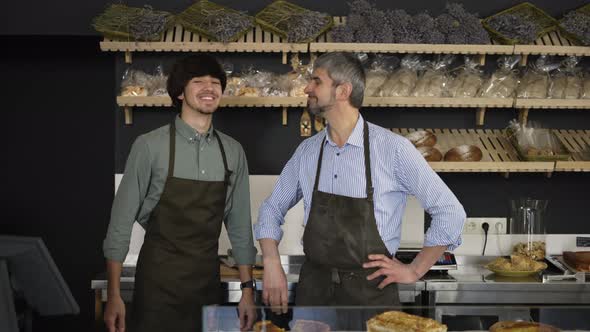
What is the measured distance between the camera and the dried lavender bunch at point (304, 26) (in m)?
4.37

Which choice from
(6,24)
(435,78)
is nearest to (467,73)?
(435,78)

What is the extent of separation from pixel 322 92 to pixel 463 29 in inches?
61.0

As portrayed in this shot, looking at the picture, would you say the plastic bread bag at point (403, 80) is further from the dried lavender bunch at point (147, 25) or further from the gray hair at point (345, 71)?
the gray hair at point (345, 71)

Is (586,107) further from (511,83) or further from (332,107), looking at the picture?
(332,107)

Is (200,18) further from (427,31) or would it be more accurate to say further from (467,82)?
(467,82)

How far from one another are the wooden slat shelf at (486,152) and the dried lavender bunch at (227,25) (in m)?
0.99

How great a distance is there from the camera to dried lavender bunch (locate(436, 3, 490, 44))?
4.44m

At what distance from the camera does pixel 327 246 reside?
10.4 feet

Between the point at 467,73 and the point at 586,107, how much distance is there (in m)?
0.61

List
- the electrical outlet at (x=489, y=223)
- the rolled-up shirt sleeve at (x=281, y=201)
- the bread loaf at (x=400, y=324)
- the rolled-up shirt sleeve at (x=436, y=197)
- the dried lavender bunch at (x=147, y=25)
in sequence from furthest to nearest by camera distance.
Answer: the electrical outlet at (x=489, y=223)
the dried lavender bunch at (x=147, y=25)
the rolled-up shirt sleeve at (x=281, y=201)
the rolled-up shirt sleeve at (x=436, y=197)
the bread loaf at (x=400, y=324)

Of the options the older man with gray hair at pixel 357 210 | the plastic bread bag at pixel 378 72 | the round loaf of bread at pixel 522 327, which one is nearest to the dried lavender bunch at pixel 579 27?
the plastic bread bag at pixel 378 72

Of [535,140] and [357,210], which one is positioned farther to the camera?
[535,140]

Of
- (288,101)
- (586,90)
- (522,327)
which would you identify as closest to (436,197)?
(522,327)

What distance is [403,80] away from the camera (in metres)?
4.45
